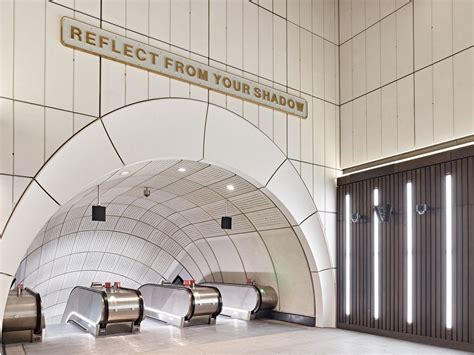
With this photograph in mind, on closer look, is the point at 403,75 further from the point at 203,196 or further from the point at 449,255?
the point at 203,196

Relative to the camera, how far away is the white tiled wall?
9328 millimetres

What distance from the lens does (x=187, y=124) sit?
30.0 ft

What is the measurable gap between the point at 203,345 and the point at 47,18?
6333mm

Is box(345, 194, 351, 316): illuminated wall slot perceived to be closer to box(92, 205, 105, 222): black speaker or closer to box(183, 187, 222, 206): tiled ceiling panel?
box(183, 187, 222, 206): tiled ceiling panel

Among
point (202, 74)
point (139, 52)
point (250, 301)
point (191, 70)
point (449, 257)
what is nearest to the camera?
point (139, 52)

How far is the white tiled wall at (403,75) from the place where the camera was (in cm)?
933

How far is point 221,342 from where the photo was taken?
30.2 ft

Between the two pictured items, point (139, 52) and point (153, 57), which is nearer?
point (139, 52)

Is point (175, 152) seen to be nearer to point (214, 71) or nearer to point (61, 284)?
point (214, 71)

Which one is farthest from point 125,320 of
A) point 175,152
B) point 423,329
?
point 423,329

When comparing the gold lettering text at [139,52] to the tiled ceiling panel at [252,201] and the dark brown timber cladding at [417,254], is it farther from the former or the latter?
the dark brown timber cladding at [417,254]

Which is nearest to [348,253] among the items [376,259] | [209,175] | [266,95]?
[376,259]

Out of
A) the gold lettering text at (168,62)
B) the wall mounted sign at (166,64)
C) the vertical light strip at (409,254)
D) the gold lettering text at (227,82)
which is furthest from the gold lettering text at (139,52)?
the vertical light strip at (409,254)

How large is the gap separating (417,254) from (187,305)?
5.21 metres
